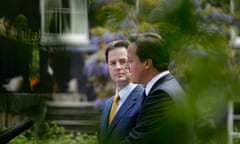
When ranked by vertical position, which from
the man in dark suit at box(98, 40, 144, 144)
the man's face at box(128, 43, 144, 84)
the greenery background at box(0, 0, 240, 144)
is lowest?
the man in dark suit at box(98, 40, 144, 144)

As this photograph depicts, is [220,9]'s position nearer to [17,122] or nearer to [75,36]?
[75,36]

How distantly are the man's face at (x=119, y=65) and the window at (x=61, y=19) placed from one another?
2.69 ft

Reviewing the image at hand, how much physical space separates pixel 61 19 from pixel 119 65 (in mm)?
968

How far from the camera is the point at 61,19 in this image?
0.37m

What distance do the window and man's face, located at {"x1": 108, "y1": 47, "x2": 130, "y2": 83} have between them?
0.82m

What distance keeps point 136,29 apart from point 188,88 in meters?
0.11

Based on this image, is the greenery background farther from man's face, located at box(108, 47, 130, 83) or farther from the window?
man's face, located at box(108, 47, 130, 83)

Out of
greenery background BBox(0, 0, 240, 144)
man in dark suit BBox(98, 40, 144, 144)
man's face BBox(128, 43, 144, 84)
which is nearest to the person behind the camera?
greenery background BBox(0, 0, 240, 144)

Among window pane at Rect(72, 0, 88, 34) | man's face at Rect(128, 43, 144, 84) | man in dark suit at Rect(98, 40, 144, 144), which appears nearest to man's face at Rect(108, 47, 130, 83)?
man in dark suit at Rect(98, 40, 144, 144)

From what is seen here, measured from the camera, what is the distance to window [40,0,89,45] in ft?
1.16

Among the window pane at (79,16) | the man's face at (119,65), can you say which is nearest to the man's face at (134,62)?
the window pane at (79,16)

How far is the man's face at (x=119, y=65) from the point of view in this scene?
124 centimetres

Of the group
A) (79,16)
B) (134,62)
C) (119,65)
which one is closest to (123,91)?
(119,65)

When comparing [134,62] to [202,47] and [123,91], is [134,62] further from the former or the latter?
[123,91]
